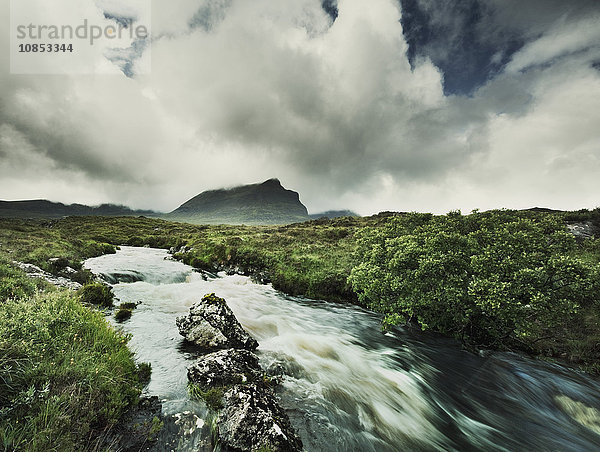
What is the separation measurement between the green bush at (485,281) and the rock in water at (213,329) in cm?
793

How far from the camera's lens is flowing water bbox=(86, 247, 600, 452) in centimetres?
755

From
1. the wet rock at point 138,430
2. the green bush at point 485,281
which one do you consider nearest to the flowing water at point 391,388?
the wet rock at point 138,430

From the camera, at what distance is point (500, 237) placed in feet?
43.8

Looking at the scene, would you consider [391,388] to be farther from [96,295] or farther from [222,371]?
[96,295]

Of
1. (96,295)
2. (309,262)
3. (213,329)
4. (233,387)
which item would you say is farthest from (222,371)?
(309,262)

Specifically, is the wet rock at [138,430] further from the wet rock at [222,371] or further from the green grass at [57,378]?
the wet rock at [222,371]

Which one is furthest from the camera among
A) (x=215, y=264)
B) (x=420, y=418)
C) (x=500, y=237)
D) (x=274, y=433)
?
(x=215, y=264)

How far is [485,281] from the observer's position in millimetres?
11266

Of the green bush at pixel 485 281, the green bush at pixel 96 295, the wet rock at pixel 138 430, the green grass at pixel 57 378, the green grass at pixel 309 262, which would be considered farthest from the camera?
the green grass at pixel 309 262

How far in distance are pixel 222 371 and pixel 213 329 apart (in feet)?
10.5

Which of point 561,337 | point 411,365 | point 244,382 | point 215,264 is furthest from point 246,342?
point 215,264

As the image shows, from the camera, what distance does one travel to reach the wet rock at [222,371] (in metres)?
7.41

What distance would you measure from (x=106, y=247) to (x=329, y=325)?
39.6m

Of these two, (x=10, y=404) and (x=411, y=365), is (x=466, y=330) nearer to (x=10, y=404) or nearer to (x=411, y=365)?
(x=411, y=365)
